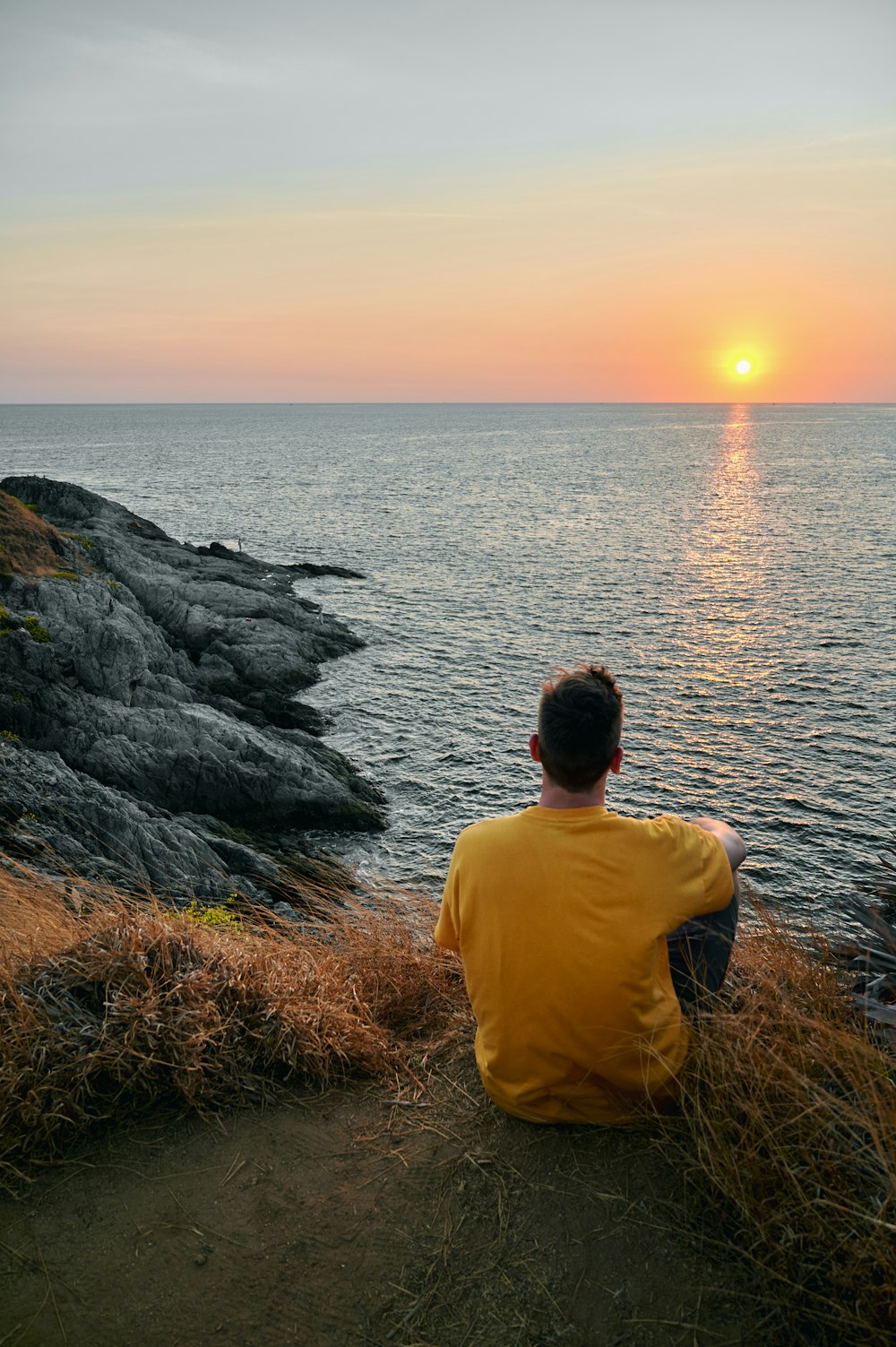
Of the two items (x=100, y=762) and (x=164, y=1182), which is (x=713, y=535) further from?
(x=164, y=1182)

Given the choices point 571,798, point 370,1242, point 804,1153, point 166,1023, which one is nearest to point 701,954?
point 804,1153

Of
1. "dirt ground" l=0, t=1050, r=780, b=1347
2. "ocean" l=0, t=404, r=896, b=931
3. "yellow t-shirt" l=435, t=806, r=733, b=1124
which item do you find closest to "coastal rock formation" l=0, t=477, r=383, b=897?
"ocean" l=0, t=404, r=896, b=931

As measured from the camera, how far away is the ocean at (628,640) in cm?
1950

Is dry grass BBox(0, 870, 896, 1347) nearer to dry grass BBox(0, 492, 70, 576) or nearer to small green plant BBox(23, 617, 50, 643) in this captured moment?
small green plant BBox(23, 617, 50, 643)

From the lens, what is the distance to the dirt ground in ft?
10.6

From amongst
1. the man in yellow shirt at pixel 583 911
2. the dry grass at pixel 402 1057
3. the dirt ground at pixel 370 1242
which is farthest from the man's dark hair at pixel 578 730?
the dirt ground at pixel 370 1242

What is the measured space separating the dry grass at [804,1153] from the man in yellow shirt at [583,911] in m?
0.26

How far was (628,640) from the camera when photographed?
3278cm

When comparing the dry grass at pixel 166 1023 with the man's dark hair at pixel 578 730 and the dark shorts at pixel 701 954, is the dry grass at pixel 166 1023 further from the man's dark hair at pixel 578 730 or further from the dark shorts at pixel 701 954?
the man's dark hair at pixel 578 730

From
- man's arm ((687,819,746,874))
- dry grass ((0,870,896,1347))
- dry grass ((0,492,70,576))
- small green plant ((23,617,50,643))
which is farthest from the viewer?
dry grass ((0,492,70,576))

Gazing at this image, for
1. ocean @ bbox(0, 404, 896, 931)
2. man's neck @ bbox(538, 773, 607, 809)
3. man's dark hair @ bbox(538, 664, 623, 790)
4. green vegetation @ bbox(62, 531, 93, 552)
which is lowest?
ocean @ bbox(0, 404, 896, 931)

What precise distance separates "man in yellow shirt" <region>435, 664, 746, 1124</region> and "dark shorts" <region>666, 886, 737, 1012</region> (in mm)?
19

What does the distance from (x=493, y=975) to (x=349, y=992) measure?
1852mm

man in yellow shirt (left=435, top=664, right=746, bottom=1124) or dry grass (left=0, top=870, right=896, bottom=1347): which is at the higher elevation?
man in yellow shirt (left=435, top=664, right=746, bottom=1124)
